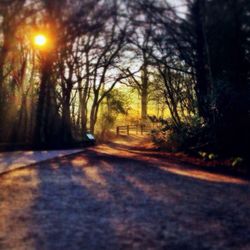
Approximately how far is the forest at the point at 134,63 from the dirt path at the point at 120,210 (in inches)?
203

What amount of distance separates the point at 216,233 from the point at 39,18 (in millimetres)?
17186

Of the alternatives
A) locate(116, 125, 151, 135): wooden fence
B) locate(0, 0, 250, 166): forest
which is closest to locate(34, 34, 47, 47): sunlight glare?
locate(0, 0, 250, 166): forest

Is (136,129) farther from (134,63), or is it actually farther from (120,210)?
(120,210)

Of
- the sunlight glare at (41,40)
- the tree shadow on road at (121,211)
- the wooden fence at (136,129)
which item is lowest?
the tree shadow on road at (121,211)

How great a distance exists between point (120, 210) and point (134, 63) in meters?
21.4

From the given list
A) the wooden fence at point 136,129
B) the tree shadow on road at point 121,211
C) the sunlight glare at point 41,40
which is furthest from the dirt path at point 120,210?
the wooden fence at point 136,129

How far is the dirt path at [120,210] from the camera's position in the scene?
535 centimetres

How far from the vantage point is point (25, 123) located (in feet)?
72.6

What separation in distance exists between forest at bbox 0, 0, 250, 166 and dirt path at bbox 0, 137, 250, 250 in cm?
515

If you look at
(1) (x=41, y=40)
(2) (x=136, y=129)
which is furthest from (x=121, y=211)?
(2) (x=136, y=129)

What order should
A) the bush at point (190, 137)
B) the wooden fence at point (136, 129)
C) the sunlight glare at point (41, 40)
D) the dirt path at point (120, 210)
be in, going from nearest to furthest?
the dirt path at point (120, 210) < the bush at point (190, 137) < the sunlight glare at point (41, 40) < the wooden fence at point (136, 129)

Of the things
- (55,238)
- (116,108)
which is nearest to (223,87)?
(55,238)

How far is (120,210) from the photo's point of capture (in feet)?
22.6

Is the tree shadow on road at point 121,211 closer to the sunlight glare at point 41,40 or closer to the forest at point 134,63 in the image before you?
the forest at point 134,63
